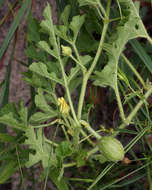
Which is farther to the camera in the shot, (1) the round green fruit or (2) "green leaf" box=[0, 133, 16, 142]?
(2) "green leaf" box=[0, 133, 16, 142]

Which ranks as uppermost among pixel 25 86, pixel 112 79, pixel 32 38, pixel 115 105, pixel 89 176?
pixel 32 38

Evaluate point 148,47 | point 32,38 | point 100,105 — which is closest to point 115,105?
point 100,105

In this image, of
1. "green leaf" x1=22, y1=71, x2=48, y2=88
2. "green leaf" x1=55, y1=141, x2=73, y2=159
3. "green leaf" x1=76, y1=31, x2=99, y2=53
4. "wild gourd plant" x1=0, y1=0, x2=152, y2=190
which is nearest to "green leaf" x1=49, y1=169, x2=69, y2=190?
"wild gourd plant" x1=0, y1=0, x2=152, y2=190

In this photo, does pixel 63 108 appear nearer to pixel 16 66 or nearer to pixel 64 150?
pixel 64 150

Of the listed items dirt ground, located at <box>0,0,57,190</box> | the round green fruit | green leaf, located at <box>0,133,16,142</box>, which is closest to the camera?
the round green fruit

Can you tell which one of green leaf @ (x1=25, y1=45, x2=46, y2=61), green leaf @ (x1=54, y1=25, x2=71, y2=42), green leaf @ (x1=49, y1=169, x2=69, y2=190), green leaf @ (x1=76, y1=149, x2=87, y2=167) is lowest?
green leaf @ (x1=49, y1=169, x2=69, y2=190)

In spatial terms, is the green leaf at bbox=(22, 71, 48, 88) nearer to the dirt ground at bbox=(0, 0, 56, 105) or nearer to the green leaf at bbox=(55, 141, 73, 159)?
the green leaf at bbox=(55, 141, 73, 159)

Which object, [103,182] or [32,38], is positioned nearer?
[32,38]

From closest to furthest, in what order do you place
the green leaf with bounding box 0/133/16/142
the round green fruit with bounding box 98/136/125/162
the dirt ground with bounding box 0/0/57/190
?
1. the round green fruit with bounding box 98/136/125/162
2. the green leaf with bounding box 0/133/16/142
3. the dirt ground with bounding box 0/0/57/190

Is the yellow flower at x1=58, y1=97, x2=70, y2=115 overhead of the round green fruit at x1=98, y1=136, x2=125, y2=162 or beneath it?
overhead

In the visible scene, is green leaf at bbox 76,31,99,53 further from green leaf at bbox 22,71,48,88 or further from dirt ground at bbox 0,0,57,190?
dirt ground at bbox 0,0,57,190

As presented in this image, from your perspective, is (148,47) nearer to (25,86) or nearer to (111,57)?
(111,57)
